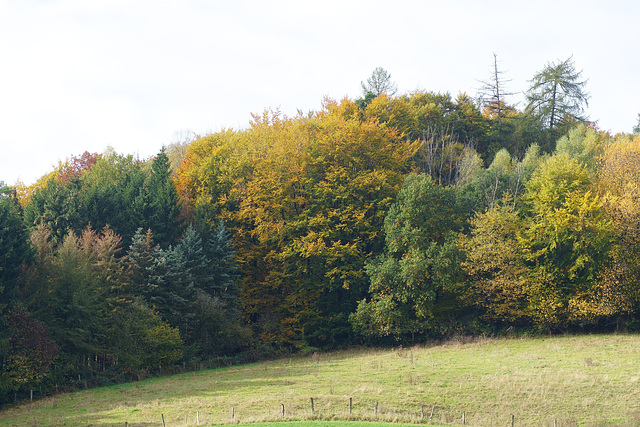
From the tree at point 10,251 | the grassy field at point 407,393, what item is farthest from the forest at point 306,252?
the grassy field at point 407,393

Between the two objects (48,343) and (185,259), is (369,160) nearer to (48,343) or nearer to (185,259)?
(185,259)

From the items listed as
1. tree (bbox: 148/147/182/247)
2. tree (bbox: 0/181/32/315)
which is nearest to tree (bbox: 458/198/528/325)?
tree (bbox: 148/147/182/247)

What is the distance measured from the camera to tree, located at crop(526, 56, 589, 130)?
7125 cm

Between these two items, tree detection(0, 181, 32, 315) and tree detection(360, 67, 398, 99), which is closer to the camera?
tree detection(0, 181, 32, 315)

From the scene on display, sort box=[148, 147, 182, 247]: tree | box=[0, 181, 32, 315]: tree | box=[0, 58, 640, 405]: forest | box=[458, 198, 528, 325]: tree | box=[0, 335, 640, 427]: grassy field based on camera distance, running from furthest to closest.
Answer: box=[148, 147, 182, 247]: tree, box=[458, 198, 528, 325]: tree, box=[0, 58, 640, 405]: forest, box=[0, 181, 32, 315]: tree, box=[0, 335, 640, 427]: grassy field

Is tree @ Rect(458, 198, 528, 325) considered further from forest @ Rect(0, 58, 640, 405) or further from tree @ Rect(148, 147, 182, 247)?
tree @ Rect(148, 147, 182, 247)

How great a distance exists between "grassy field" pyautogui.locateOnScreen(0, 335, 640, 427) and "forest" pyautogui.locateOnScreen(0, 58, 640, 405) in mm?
4033

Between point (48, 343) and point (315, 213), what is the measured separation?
990 inches

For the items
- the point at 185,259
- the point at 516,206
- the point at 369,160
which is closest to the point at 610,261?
the point at 516,206

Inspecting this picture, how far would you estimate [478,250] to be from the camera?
1857 inches

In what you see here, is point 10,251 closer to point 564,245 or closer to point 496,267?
point 496,267

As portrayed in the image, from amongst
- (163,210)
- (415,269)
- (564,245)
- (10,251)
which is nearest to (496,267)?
(564,245)

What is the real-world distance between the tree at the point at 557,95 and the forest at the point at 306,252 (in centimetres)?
1220

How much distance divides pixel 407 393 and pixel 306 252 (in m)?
22.0
